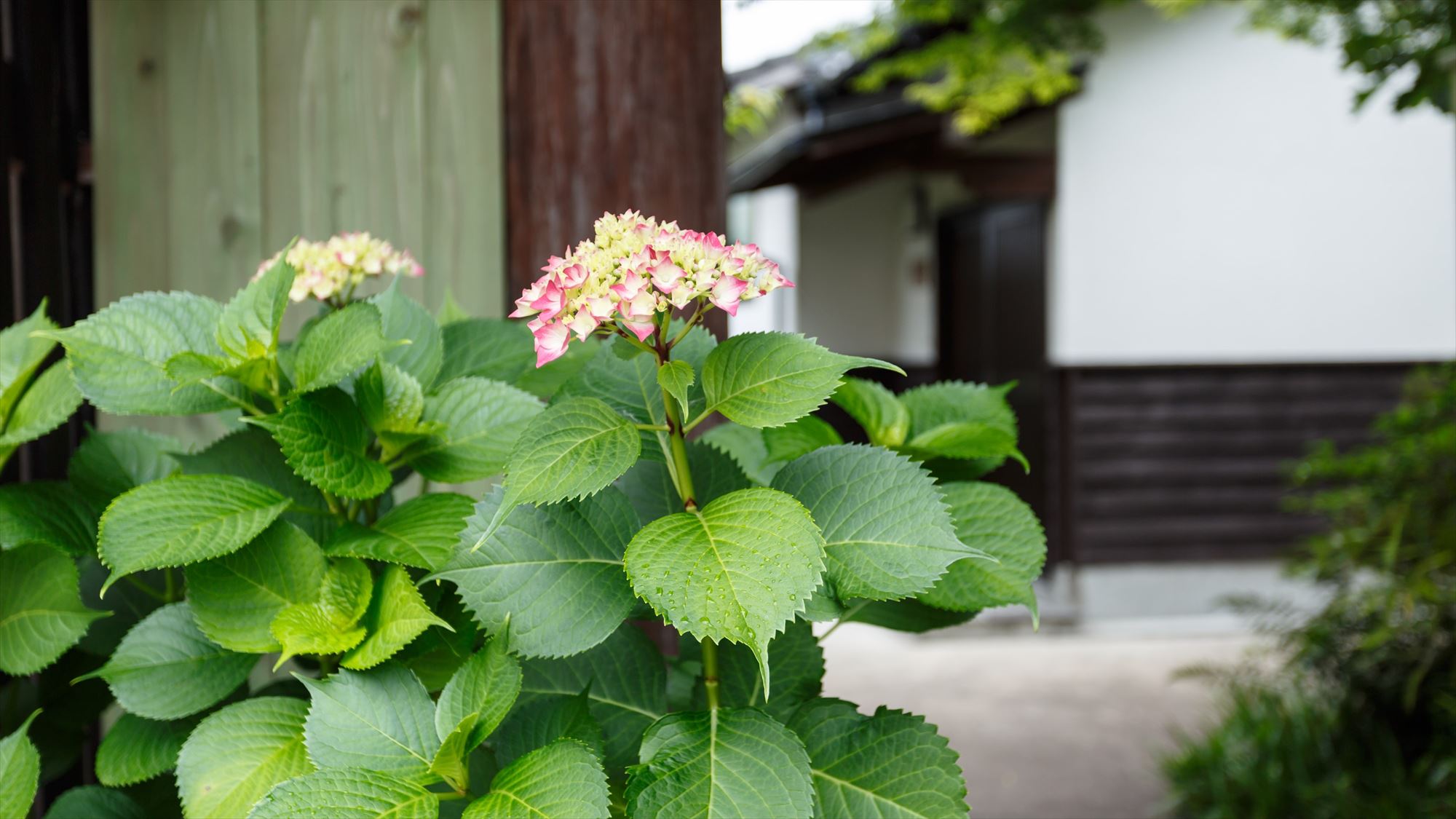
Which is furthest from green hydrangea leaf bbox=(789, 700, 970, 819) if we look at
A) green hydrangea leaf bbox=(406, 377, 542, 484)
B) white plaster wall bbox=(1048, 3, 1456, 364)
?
white plaster wall bbox=(1048, 3, 1456, 364)

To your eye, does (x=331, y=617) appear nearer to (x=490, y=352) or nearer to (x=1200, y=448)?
(x=490, y=352)

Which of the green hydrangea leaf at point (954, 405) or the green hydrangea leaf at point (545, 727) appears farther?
the green hydrangea leaf at point (954, 405)

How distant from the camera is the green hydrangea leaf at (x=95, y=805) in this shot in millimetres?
805

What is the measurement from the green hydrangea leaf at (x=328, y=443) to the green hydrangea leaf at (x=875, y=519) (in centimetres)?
30

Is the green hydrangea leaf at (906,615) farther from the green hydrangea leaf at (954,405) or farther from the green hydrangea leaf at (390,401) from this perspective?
the green hydrangea leaf at (390,401)

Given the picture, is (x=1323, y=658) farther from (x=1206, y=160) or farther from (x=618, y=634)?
(x=1206, y=160)

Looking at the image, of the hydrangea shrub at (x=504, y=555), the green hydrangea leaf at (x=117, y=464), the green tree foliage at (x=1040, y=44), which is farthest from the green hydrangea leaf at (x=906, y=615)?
the green tree foliage at (x=1040, y=44)

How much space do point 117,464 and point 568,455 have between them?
501 mm

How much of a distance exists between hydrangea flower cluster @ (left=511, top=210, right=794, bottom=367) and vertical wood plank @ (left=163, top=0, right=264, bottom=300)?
932 mm

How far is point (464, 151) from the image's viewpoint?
4.83 feet

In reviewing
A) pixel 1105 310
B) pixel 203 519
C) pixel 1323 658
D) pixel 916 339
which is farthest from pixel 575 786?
→ pixel 916 339

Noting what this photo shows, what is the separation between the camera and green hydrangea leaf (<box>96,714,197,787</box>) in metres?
0.78

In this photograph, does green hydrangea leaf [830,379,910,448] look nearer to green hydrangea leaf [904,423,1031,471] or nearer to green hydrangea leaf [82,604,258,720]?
green hydrangea leaf [904,423,1031,471]

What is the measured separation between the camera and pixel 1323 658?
3.00m
